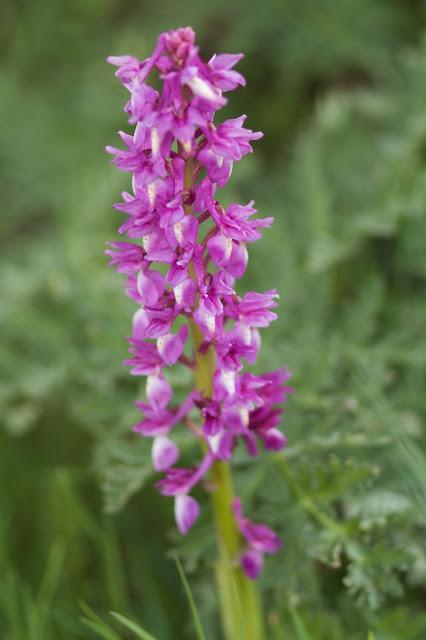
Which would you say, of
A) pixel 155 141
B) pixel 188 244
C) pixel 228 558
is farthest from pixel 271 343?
pixel 155 141

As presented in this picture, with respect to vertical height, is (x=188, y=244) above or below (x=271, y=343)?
below

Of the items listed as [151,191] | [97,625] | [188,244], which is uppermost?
[151,191]

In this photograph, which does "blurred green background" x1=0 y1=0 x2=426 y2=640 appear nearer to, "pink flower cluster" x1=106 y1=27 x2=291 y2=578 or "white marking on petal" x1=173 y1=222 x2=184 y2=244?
"pink flower cluster" x1=106 y1=27 x2=291 y2=578

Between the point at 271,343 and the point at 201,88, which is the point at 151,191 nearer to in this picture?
the point at 201,88

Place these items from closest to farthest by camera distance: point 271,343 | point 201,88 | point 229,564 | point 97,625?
point 201,88
point 97,625
point 229,564
point 271,343

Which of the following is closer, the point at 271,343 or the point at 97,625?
the point at 97,625

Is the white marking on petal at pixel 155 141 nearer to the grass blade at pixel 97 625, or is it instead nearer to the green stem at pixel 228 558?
the green stem at pixel 228 558
